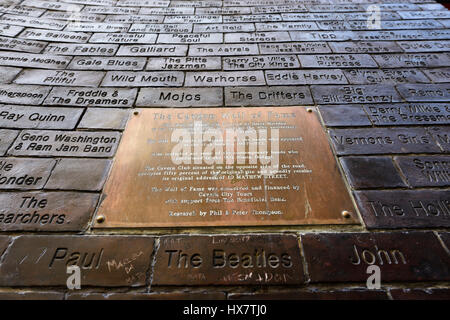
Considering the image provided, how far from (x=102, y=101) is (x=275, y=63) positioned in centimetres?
135

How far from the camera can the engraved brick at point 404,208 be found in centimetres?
114

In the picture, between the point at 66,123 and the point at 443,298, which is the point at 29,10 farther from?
the point at 443,298

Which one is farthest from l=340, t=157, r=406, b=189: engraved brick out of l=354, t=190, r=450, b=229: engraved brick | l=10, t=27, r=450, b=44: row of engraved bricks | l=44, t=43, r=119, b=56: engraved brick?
l=44, t=43, r=119, b=56: engraved brick

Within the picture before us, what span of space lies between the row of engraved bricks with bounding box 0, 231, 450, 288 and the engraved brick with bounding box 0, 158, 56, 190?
290 mm

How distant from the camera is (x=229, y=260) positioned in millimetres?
1050

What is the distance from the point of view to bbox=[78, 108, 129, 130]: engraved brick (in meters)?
1.53

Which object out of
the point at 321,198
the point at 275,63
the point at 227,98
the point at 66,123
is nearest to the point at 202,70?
the point at 227,98

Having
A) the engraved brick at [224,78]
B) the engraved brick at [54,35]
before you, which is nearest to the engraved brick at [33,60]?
the engraved brick at [54,35]

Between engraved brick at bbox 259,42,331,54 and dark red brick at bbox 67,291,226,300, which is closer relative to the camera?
dark red brick at bbox 67,291,226,300

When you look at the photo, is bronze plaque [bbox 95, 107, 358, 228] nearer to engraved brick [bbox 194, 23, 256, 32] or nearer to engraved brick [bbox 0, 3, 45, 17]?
engraved brick [bbox 194, 23, 256, 32]

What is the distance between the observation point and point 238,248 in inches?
42.6

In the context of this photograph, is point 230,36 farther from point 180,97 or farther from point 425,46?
point 425,46

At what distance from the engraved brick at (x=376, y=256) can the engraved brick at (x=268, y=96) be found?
0.95 m

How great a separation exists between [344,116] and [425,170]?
538mm
